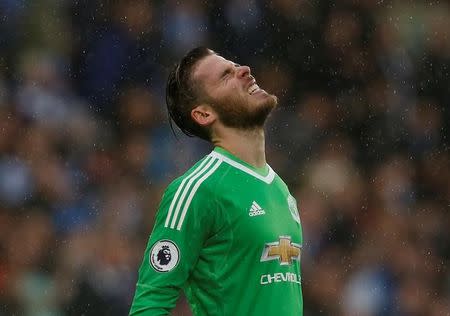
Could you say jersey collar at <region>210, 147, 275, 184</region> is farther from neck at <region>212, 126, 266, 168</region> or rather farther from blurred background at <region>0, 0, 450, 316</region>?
blurred background at <region>0, 0, 450, 316</region>

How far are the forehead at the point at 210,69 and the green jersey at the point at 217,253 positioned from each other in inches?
13.3

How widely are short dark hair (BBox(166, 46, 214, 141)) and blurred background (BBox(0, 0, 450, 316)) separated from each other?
10.2ft

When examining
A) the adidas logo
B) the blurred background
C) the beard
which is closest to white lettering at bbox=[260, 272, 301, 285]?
the adidas logo

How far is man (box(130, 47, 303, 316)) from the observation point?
10.4 feet

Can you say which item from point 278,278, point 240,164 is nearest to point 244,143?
point 240,164

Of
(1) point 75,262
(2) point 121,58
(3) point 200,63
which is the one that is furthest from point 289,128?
(3) point 200,63

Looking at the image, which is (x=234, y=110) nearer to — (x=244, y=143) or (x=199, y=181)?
(x=244, y=143)

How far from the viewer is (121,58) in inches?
291

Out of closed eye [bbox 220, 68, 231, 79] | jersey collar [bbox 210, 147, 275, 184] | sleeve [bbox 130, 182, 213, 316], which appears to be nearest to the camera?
sleeve [bbox 130, 182, 213, 316]

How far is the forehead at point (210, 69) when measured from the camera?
3.53 metres

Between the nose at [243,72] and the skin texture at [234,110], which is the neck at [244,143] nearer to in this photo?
the skin texture at [234,110]

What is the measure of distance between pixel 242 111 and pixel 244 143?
10 cm

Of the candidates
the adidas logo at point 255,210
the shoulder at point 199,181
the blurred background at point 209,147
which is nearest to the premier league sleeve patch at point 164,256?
the shoulder at point 199,181

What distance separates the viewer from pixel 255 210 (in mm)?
3295
